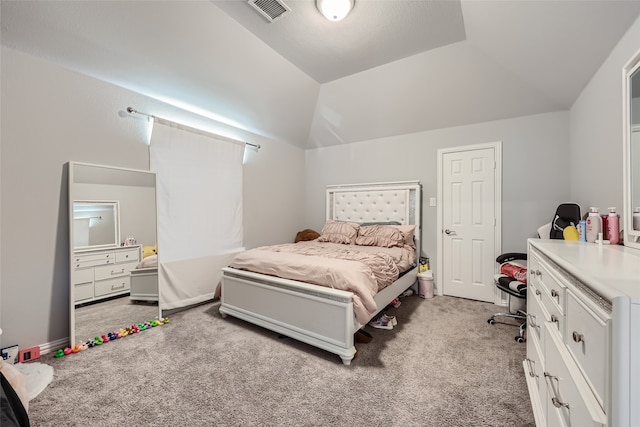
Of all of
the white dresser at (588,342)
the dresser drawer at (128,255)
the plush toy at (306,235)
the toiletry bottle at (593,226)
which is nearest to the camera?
the white dresser at (588,342)

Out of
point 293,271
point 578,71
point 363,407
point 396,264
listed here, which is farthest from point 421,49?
point 363,407

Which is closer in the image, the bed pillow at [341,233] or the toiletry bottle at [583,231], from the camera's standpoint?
the toiletry bottle at [583,231]

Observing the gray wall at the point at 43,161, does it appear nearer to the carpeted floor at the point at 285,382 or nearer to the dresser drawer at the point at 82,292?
the dresser drawer at the point at 82,292

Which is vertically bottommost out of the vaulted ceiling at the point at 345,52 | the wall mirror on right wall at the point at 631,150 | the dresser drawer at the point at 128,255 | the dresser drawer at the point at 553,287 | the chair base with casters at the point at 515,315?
the chair base with casters at the point at 515,315

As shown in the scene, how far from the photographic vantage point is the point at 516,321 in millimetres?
2734

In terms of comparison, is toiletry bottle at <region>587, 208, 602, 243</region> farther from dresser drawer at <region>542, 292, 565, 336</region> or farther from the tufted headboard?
the tufted headboard

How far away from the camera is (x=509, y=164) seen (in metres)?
3.22

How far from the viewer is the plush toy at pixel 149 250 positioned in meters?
2.72

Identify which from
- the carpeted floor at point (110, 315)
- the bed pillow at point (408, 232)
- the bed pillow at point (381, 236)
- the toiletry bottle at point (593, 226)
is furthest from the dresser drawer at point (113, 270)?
the toiletry bottle at point (593, 226)

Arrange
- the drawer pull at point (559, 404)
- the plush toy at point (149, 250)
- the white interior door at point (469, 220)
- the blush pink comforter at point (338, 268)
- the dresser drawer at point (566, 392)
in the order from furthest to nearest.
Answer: the white interior door at point (469, 220)
the plush toy at point (149, 250)
the blush pink comforter at point (338, 268)
the drawer pull at point (559, 404)
the dresser drawer at point (566, 392)

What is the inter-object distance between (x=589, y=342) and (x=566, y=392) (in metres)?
0.31

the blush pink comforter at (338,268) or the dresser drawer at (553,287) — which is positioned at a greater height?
the dresser drawer at (553,287)

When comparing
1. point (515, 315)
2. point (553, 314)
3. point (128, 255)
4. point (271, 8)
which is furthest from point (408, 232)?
point (128, 255)

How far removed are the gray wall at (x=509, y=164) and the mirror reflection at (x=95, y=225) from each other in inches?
128
